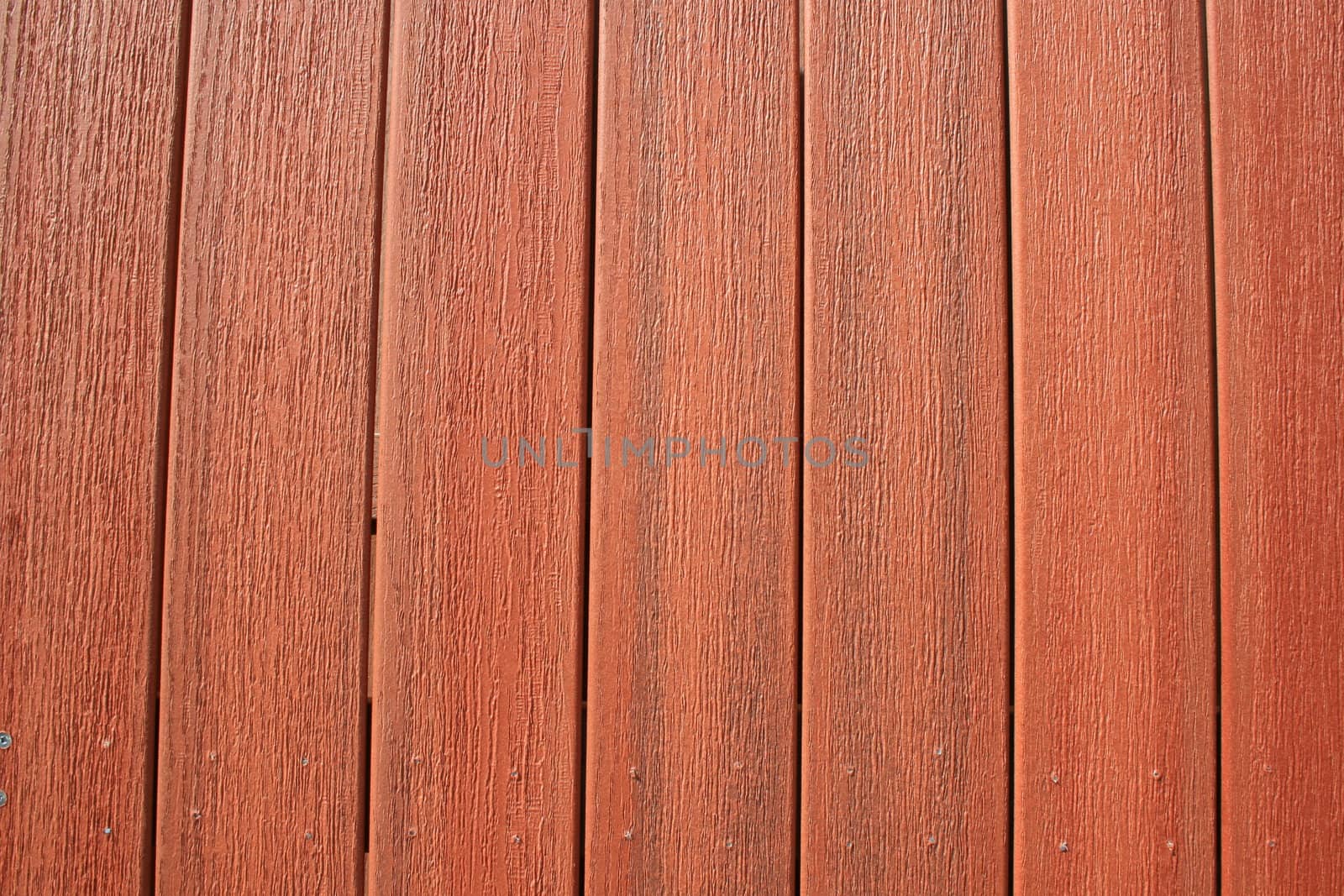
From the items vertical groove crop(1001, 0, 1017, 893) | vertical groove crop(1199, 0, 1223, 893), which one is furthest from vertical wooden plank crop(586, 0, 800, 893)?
vertical groove crop(1199, 0, 1223, 893)

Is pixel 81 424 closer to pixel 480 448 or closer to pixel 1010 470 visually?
pixel 480 448

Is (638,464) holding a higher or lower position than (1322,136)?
lower

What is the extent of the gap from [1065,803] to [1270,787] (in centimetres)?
15

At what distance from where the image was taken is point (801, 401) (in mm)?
620

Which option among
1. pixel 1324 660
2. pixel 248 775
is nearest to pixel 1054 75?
pixel 1324 660

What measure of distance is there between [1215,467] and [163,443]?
2.76 ft

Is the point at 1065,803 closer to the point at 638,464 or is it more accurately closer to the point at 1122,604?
the point at 1122,604

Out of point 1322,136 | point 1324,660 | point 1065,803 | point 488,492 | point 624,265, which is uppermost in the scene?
point 1322,136

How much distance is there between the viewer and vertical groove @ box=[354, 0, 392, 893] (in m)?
0.61

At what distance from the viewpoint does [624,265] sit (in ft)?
2.05

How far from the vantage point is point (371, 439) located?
62 cm

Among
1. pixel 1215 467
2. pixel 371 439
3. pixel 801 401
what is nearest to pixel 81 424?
pixel 371 439

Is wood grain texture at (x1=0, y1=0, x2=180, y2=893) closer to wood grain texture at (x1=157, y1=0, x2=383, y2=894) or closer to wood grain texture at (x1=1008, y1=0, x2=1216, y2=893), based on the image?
wood grain texture at (x1=157, y1=0, x2=383, y2=894)

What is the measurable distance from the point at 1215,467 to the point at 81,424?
90 cm
